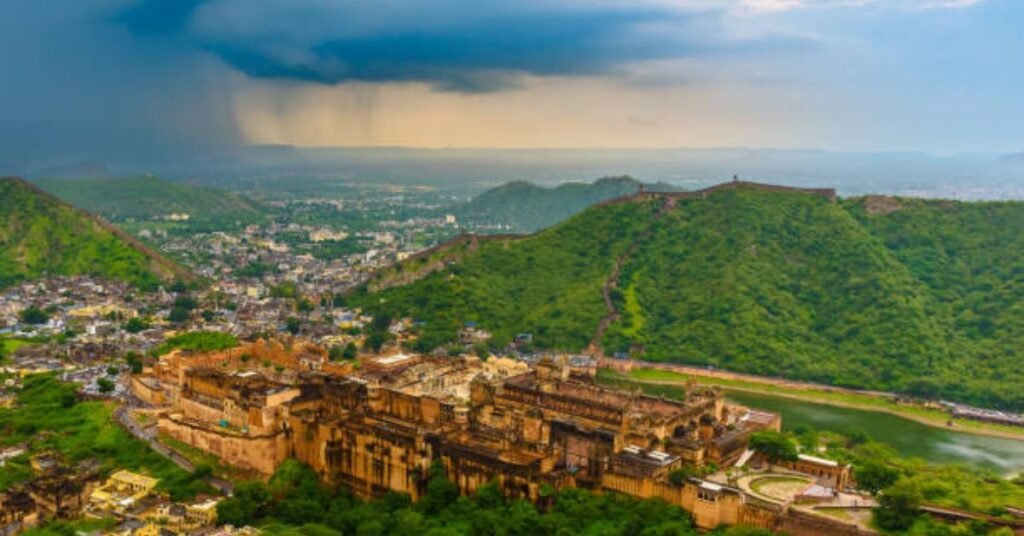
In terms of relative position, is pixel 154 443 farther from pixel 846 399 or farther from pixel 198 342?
pixel 846 399

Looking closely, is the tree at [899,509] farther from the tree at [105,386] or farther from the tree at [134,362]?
the tree at [134,362]

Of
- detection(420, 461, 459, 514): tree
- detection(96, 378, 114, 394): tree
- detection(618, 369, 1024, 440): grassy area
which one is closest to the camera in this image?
detection(420, 461, 459, 514): tree

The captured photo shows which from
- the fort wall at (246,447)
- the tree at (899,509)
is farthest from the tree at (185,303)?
the tree at (899,509)

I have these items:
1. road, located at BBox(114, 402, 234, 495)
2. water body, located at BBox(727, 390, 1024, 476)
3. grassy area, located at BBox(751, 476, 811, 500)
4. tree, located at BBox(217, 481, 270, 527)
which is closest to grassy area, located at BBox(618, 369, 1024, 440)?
water body, located at BBox(727, 390, 1024, 476)

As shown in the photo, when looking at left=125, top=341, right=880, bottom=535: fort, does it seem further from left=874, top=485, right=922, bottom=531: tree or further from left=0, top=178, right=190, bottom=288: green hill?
left=0, top=178, right=190, bottom=288: green hill

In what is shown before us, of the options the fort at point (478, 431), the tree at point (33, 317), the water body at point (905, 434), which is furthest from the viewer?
the tree at point (33, 317)

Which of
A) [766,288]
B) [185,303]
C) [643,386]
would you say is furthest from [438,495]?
[185,303]
